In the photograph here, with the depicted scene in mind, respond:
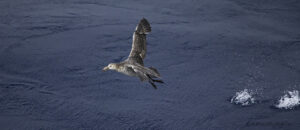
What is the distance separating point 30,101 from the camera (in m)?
31.3

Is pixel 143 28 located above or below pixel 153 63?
above

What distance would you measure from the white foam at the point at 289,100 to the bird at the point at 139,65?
15.9 m

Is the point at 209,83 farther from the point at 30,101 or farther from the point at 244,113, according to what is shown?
the point at 30,101

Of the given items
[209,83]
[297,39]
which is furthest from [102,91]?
[297,39]

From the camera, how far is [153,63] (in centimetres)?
3556

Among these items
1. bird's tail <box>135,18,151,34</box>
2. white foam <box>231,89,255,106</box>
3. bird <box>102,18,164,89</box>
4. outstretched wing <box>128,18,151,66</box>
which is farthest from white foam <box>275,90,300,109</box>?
bird's tail <box>135,18,151,34</box>

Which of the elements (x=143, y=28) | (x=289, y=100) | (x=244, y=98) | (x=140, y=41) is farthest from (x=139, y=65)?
(x=289, y=100)

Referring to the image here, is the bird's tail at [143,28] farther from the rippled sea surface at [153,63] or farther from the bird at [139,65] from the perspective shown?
the rippled sea surface at [153,63]

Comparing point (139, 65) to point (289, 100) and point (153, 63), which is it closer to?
point (153, 63)

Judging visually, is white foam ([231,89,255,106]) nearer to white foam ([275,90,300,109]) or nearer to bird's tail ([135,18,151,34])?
white foam ([275,90,300,109])

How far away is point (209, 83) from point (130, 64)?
52.0ft

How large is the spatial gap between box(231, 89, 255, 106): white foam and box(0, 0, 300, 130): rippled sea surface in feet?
1.20

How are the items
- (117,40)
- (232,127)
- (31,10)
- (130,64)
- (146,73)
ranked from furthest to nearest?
1. (31,10)
2. (117,40)
3. (232,127)
4. (130,64)
5. (146,73)

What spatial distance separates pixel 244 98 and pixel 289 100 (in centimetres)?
376
